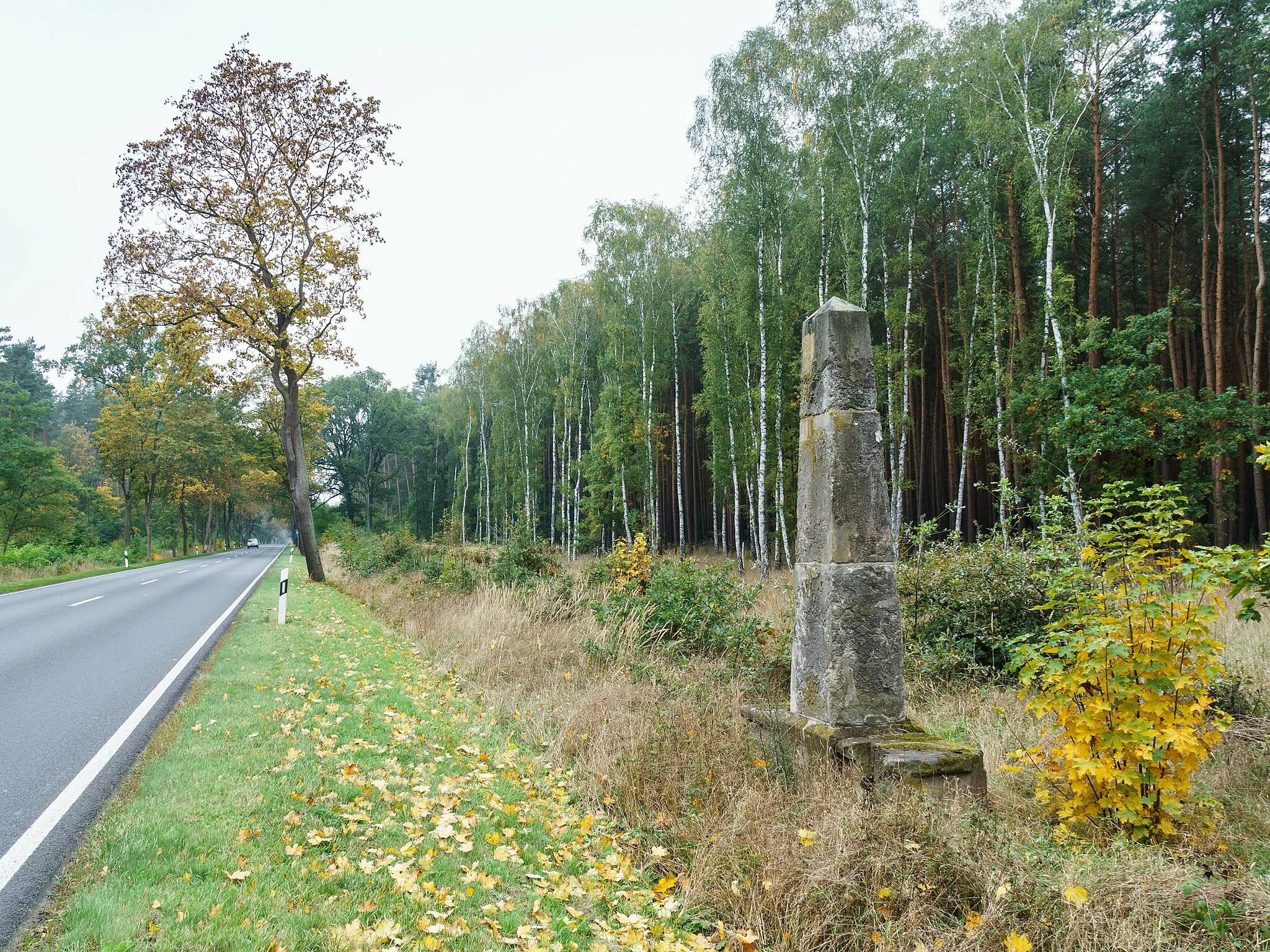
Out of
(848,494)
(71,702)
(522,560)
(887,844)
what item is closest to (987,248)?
(522,560)

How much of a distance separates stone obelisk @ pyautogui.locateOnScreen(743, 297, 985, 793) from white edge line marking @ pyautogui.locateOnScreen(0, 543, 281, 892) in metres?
4.38

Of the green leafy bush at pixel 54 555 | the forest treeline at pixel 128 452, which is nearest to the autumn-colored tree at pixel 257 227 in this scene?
the forest treeline at pixel 128 452

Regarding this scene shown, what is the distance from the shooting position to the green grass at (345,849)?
111 inches

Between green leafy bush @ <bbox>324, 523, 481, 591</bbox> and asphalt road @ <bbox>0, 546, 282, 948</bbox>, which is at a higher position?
green leafy bush @ <bbox>324, 523, 481, 591</bbox>

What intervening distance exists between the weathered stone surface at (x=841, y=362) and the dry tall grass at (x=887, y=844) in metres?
2.43

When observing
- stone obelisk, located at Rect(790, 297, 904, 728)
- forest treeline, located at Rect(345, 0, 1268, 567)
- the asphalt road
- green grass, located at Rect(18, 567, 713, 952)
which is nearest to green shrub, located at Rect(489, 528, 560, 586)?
forest treeline, located at Rect(345, 0, 1268, 567)

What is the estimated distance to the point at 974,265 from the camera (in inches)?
762

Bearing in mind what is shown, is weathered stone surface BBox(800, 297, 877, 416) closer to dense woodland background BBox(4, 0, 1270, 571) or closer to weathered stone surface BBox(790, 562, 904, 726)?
weathered stone surface BBox(790, 562, 904, 726)

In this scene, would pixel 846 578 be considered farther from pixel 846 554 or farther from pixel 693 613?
pixel 693 613

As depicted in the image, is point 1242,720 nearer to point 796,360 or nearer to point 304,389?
point 796,360

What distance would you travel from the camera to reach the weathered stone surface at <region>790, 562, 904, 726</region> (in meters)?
4.30

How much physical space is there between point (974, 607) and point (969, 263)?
15929 mm

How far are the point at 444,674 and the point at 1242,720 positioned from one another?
763cm

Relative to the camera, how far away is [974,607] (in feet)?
23.1
